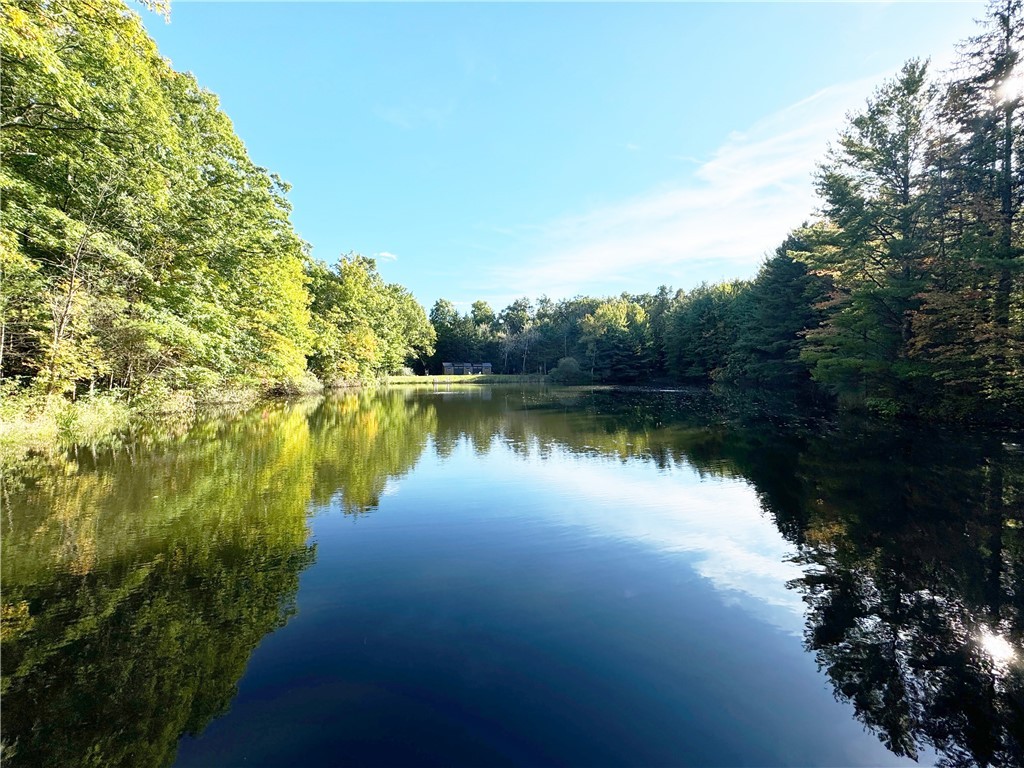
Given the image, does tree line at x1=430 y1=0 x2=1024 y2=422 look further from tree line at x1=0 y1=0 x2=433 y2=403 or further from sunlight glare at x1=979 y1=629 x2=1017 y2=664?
tree line at x1=0 y1=0 x2=433 y2=403

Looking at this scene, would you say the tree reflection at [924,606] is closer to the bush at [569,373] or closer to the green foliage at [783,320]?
the green foliage at [783,320]

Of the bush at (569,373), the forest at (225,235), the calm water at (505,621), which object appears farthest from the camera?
the bush at (569,373)

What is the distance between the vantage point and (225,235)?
1700 centimetres

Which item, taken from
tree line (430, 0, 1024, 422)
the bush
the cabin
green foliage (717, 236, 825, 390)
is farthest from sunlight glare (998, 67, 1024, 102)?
the cabin

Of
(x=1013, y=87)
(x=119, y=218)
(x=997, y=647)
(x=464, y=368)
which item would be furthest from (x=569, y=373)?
(x=997, y=647)

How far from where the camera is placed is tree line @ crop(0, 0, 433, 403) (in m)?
9.22

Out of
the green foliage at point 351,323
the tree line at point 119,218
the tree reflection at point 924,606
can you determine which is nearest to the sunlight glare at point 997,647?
the tree reflection at point 924,606

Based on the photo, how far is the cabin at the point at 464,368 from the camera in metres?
84.1

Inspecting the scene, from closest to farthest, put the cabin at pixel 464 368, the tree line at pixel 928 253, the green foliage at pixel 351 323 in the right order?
the tree line at pixel 928 253
the green foliage at pixel 351 323
the cabin at pixel 464 368

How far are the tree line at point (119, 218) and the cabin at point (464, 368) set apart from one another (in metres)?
61.1

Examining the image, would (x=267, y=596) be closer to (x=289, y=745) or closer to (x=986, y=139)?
(x=289, y=745)

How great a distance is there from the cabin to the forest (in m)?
56.0

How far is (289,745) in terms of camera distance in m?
3.03

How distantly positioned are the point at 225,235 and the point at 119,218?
3918 mm
